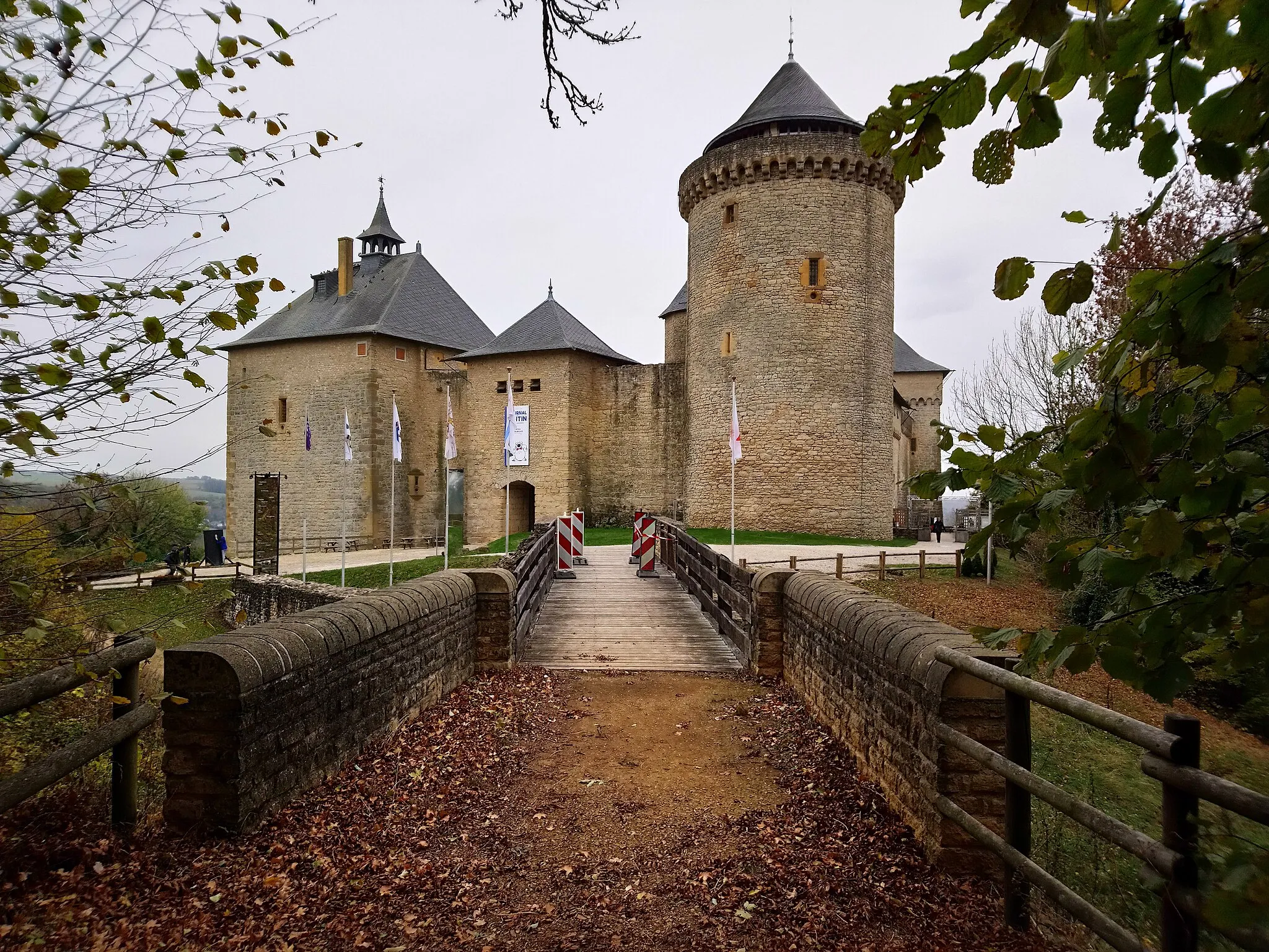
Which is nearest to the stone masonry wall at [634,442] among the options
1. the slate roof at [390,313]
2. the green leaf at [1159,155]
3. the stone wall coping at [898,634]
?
the slate roof at [390,313]

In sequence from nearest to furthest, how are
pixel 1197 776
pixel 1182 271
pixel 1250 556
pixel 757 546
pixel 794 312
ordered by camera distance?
1. pixel 1182 271
2. pixel 1250 556
3. pixel 1197 776
4. pixel 757 546
5. pixel 794 312

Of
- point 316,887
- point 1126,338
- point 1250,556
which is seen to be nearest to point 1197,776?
point 1250,556

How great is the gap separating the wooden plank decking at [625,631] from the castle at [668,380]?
30.8 ft

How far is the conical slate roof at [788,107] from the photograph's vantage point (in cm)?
2331

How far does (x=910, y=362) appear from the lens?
4553 centimetres

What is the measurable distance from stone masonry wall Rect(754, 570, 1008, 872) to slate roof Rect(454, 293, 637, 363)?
76.6ft

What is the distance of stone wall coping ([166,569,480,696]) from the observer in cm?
374

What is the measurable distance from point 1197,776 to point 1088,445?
1.06 metres

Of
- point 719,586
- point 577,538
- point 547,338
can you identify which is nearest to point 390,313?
point 547,338

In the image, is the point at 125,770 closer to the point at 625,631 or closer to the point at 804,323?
the point at 625,631

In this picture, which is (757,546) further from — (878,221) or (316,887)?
(316,887)

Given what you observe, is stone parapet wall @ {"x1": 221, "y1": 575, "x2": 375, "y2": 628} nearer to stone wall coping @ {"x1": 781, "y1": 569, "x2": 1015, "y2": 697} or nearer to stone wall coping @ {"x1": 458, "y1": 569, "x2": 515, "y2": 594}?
stone wall coping @ {"x1": 458, "y1": 569, "x2": 515, "y2": 594}

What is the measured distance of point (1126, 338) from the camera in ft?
A: 5.63

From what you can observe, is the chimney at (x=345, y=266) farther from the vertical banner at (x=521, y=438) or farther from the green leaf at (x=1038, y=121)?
the green leaf at (x=1038, y=121)
